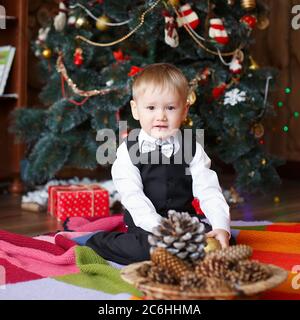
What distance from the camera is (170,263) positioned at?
3.50ft

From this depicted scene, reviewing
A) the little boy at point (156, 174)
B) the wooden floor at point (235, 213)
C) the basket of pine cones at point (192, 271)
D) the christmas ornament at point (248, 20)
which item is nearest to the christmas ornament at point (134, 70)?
the christmas ornament at point (248, 20)

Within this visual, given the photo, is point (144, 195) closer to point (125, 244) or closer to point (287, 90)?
point (125, 244)

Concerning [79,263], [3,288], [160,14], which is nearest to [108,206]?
[160,14]

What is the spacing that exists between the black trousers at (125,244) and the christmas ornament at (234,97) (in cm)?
103

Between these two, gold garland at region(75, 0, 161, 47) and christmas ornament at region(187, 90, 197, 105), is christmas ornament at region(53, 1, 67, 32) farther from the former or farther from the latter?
christmas ornament at region(187, 90, 197, 105)

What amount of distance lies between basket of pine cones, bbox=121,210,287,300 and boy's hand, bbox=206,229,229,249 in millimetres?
263

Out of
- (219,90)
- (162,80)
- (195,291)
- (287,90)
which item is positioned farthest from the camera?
(287,90)

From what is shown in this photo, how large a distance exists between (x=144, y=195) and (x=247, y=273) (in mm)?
526

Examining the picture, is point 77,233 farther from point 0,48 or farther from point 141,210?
point 0,48

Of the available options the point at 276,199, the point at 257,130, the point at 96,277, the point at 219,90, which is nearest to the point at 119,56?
the point at 219,90

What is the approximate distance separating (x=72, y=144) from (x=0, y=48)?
2.14ft

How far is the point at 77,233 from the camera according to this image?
175cm

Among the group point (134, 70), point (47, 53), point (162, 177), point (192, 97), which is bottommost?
point (162, 177)
